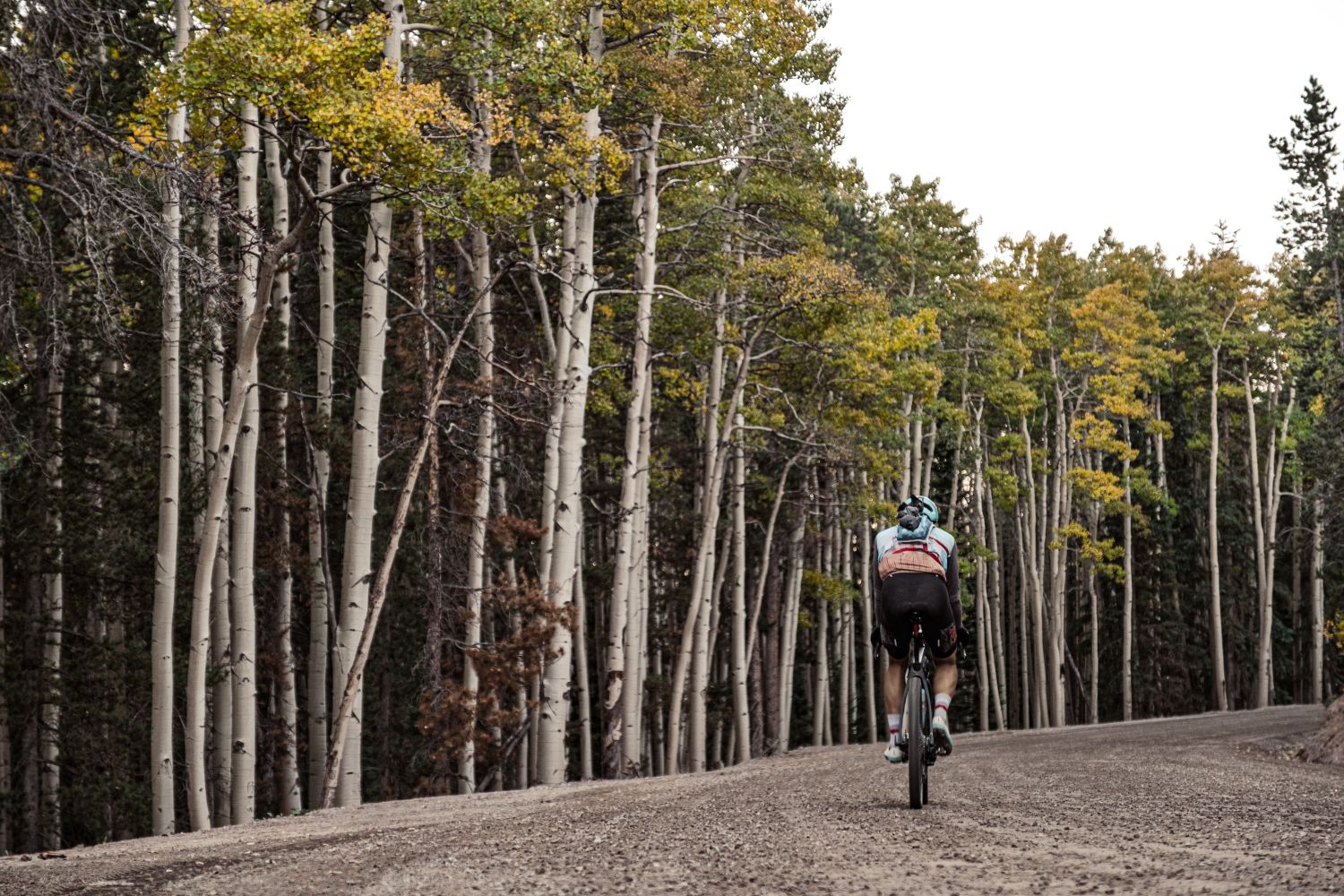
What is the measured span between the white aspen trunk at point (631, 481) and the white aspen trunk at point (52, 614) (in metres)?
7.54

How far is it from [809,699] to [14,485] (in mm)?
29226

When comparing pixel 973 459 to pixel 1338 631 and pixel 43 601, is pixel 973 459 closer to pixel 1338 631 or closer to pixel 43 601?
pixel 1338 631

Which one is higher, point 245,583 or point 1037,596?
point 245,583

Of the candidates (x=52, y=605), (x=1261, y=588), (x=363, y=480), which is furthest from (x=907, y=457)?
(x=52, y=605)

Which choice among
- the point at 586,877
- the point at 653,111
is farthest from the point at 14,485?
the point at 586,877

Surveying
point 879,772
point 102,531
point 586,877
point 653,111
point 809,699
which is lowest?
point 809,699

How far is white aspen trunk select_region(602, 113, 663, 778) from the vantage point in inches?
776

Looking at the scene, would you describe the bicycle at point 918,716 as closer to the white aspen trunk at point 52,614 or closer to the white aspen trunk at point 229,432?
the white aspen trunk at point 229,432

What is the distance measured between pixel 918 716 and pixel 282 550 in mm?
13304

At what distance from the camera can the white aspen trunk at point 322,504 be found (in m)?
17.2

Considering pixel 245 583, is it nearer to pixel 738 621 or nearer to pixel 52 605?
pixel 52 605

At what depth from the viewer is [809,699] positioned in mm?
41812

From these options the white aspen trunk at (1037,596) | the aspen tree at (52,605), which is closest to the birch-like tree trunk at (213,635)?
the aspen tree at (52,605)

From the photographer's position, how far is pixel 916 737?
750cm
